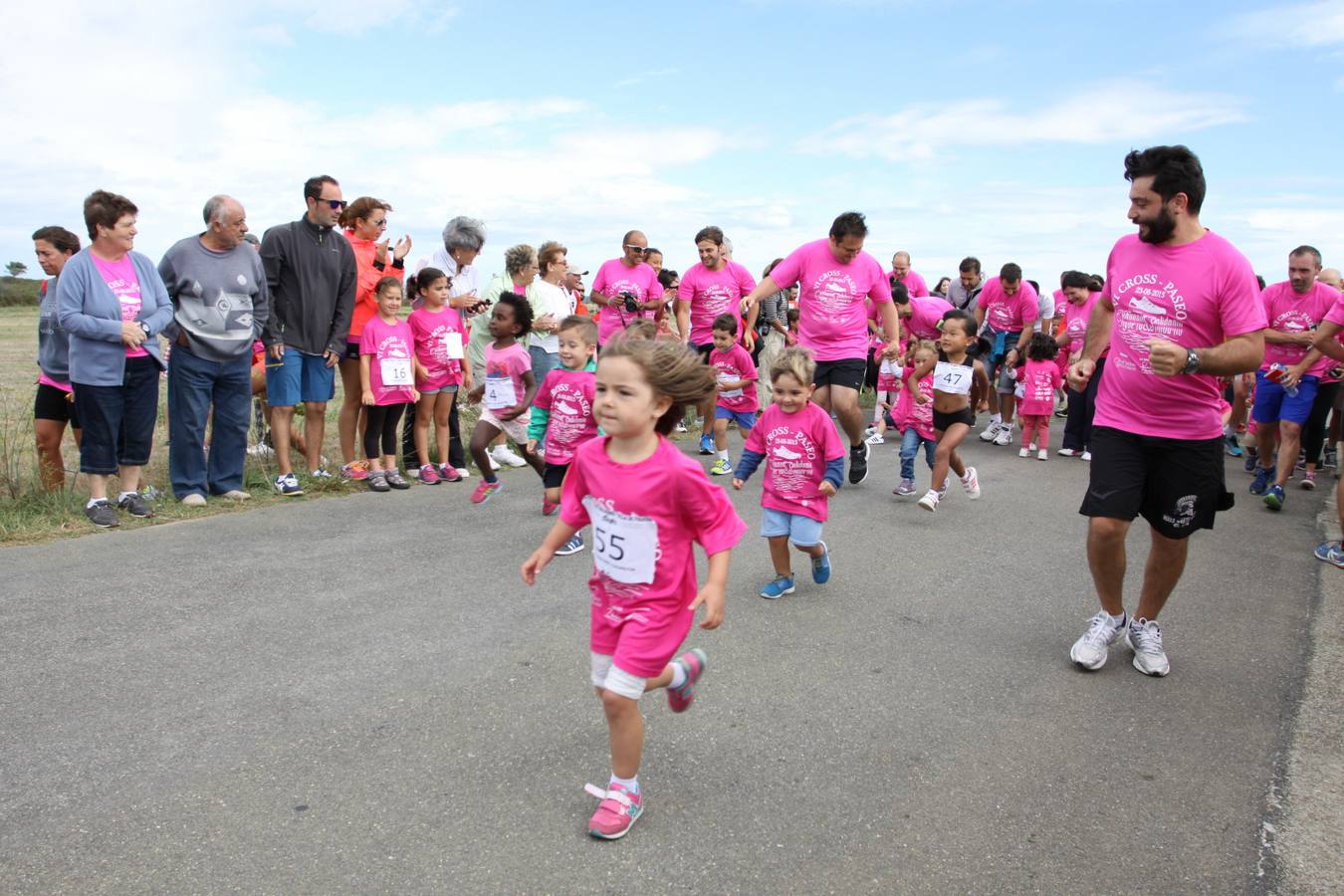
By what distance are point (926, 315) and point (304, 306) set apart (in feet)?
27.9

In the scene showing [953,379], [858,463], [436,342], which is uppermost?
[436,342]

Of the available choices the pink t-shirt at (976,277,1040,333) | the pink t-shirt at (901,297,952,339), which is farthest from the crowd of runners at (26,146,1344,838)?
the pink t-shirt at (901,297,952,339)

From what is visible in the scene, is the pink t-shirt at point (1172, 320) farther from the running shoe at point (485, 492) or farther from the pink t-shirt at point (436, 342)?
the pink t-shirt at point (436, 342)

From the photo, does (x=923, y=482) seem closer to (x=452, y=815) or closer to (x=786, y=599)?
(x=786, y=599)

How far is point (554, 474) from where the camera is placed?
6.70m

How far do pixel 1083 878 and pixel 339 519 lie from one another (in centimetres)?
537

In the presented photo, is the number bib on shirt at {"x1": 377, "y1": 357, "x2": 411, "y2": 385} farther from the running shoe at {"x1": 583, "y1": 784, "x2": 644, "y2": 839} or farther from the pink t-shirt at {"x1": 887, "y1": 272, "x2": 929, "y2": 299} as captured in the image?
the pink t-shirt at {"x1": 887, "y1": 272, "x2": 929, "y2": 299}

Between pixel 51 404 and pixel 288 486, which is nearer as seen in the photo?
pixel 51 404

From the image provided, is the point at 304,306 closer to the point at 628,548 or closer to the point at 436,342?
the point at 436,342

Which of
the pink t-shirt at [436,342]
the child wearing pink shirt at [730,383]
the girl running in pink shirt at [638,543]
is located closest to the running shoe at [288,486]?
the pink t-shirt at [436,342]

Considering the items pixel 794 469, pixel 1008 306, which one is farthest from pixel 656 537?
pixel 1008 306

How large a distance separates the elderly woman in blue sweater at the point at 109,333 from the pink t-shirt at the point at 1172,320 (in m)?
5.83

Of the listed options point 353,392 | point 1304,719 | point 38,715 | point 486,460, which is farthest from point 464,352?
point 1304,719

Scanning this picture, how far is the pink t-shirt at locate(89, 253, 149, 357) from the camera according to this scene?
20.9 feet
